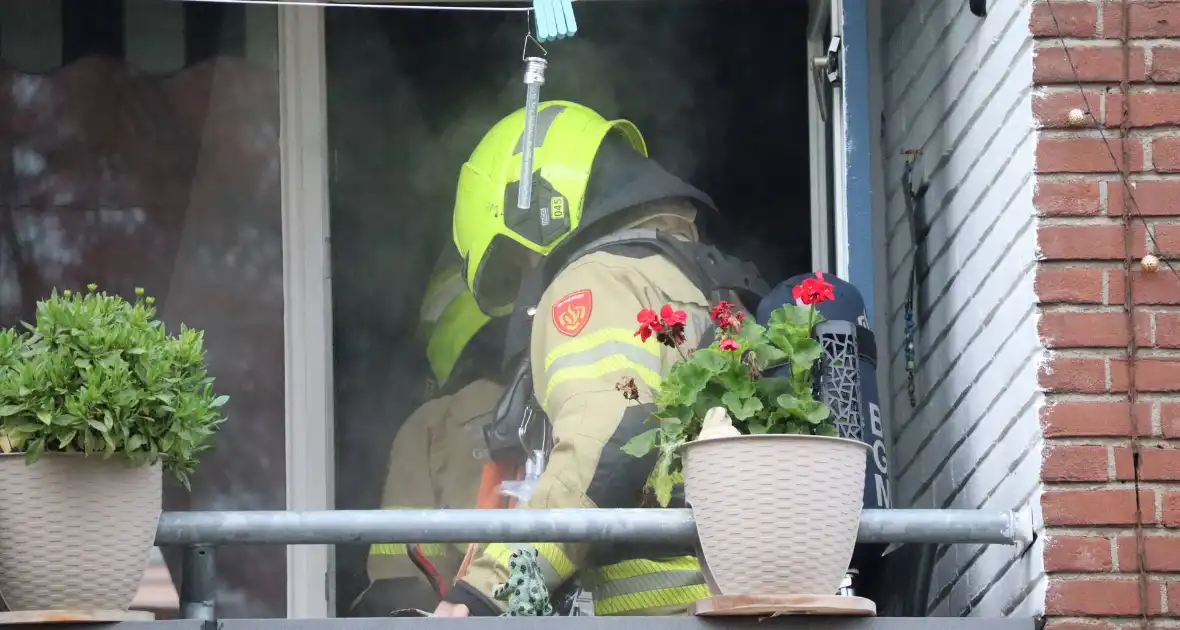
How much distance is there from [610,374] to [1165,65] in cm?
129

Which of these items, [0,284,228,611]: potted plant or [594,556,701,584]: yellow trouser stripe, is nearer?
[0,284,228,611]: potted plant

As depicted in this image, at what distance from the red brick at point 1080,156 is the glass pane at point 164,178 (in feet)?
7.21

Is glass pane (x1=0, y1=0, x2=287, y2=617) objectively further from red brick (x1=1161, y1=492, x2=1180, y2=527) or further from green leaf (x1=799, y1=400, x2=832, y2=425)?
red brick (x1=1161, y1=492, x2=1180, y2=527)

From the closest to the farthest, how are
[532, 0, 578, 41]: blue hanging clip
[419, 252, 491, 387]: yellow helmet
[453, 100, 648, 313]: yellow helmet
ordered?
[532, 0, 578, 41]: blue hanging clip → [453, 100, 648, 313]: yellow helmet → [419, 252, 491, 387]: yellow helmet

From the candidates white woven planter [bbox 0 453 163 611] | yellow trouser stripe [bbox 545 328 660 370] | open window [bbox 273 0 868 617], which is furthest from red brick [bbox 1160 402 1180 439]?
white woven planter [bbox 0 453 163 611]

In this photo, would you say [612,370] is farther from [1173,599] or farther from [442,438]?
[1173,599]

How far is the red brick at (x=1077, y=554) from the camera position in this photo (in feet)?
12.3

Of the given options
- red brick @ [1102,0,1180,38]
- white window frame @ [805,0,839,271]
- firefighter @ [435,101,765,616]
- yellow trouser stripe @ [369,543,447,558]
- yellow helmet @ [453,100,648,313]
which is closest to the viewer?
red brick @ [1102,0,1180,38]

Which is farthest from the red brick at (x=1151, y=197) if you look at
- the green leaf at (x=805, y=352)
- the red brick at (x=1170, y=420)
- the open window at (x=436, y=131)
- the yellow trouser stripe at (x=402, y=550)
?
the yellow trouser stripe at (x=402, y=550)

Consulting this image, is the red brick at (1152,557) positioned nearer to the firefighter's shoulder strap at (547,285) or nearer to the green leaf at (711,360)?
the green leaf at (711,360)

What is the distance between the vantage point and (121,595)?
12.0ft

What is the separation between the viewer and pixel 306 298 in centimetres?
520

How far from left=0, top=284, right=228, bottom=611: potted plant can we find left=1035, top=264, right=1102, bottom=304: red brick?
1.70 metres

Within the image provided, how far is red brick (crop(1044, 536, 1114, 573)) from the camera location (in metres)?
3.74
